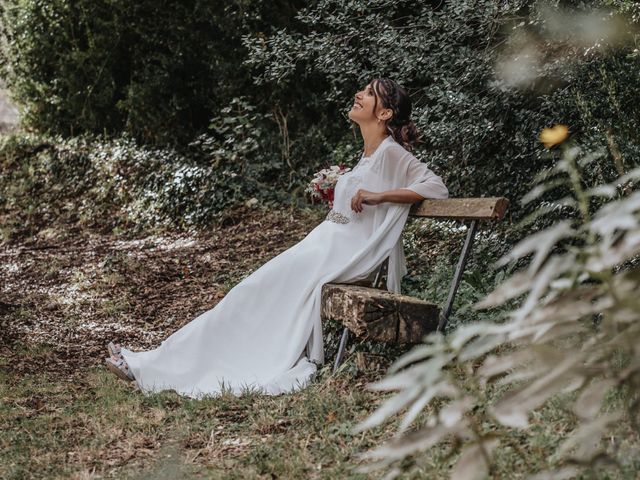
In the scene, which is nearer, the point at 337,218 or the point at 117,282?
the point at 337,218

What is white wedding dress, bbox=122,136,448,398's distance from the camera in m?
4.43

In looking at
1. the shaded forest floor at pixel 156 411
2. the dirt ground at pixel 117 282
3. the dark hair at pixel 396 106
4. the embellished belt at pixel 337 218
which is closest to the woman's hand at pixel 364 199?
the embellished belt at pixel 337 218

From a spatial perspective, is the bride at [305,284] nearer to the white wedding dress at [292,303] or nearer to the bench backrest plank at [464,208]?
the white wedding dress at [292,303]

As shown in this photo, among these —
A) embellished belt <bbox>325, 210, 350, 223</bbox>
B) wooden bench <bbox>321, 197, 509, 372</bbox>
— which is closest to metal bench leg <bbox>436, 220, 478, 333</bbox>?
wooden bench <bbox>321, 197, 509, 372</bbox>

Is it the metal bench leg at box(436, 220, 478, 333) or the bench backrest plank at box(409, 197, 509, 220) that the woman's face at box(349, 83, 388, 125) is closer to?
the bench backrest plank at box(409, 197, 509, 220)

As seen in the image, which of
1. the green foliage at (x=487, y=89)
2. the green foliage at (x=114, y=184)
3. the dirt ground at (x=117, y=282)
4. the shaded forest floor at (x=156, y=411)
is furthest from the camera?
the green foliage at (x=114, y=184)

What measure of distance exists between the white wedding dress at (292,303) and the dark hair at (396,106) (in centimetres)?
15

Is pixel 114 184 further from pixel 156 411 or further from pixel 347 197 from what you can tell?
pixel 156 411

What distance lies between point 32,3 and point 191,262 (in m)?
6.46

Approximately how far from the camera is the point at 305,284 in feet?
15.0

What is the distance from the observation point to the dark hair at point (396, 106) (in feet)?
15.1

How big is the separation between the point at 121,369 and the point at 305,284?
1.27 meters

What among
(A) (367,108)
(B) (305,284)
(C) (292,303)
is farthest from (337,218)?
(A) (367,108)

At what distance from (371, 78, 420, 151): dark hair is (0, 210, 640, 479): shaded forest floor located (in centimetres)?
124
